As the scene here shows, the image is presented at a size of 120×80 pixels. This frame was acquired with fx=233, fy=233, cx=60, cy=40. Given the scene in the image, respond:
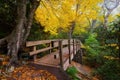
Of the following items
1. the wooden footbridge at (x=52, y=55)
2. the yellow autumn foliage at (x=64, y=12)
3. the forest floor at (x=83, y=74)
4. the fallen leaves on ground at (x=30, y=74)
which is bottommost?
the forest floor at (x=83, y=74)

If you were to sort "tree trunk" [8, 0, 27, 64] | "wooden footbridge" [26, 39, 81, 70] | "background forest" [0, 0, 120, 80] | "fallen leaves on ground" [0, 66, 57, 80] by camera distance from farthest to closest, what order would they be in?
"background forest" [0, 0, 120, 80]
"tree trunk" [8, 0, 27, 64]
"wooden footbridge" [26, 39, 81, 70]
"fallen leaves on ground" [0, 66, 57, 80]

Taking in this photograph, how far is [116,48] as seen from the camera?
14750mm

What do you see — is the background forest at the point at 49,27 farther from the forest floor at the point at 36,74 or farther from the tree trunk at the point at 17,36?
the forest floor at the point at 36,74

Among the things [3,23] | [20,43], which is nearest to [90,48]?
[3,23]

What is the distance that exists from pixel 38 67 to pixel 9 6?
5126 mm

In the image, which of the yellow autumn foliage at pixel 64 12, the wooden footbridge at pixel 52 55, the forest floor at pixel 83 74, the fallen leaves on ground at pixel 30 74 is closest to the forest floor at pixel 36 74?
the fallen leaves on ground at pixel 30 74

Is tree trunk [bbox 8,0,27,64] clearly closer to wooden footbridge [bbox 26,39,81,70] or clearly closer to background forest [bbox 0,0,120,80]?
background forest [bbox 0,0,120,80]

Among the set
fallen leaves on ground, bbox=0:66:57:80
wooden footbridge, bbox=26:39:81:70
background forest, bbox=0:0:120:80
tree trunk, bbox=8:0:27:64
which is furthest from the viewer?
background forest, bbox=0:0:120:80

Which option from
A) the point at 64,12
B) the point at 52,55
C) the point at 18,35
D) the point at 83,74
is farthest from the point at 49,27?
the point at 18,35

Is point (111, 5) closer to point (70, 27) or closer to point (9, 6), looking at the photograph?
point (70, 27)

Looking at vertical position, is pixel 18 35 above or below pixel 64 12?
below

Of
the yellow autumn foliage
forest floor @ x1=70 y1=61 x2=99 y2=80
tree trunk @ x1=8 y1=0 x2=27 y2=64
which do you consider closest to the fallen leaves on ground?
tree trunk @ x1=8 y1=0 x2=27 y2=64

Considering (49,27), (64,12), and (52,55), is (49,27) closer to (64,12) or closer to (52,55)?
(64,12)

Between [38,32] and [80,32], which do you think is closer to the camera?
[38,32]
